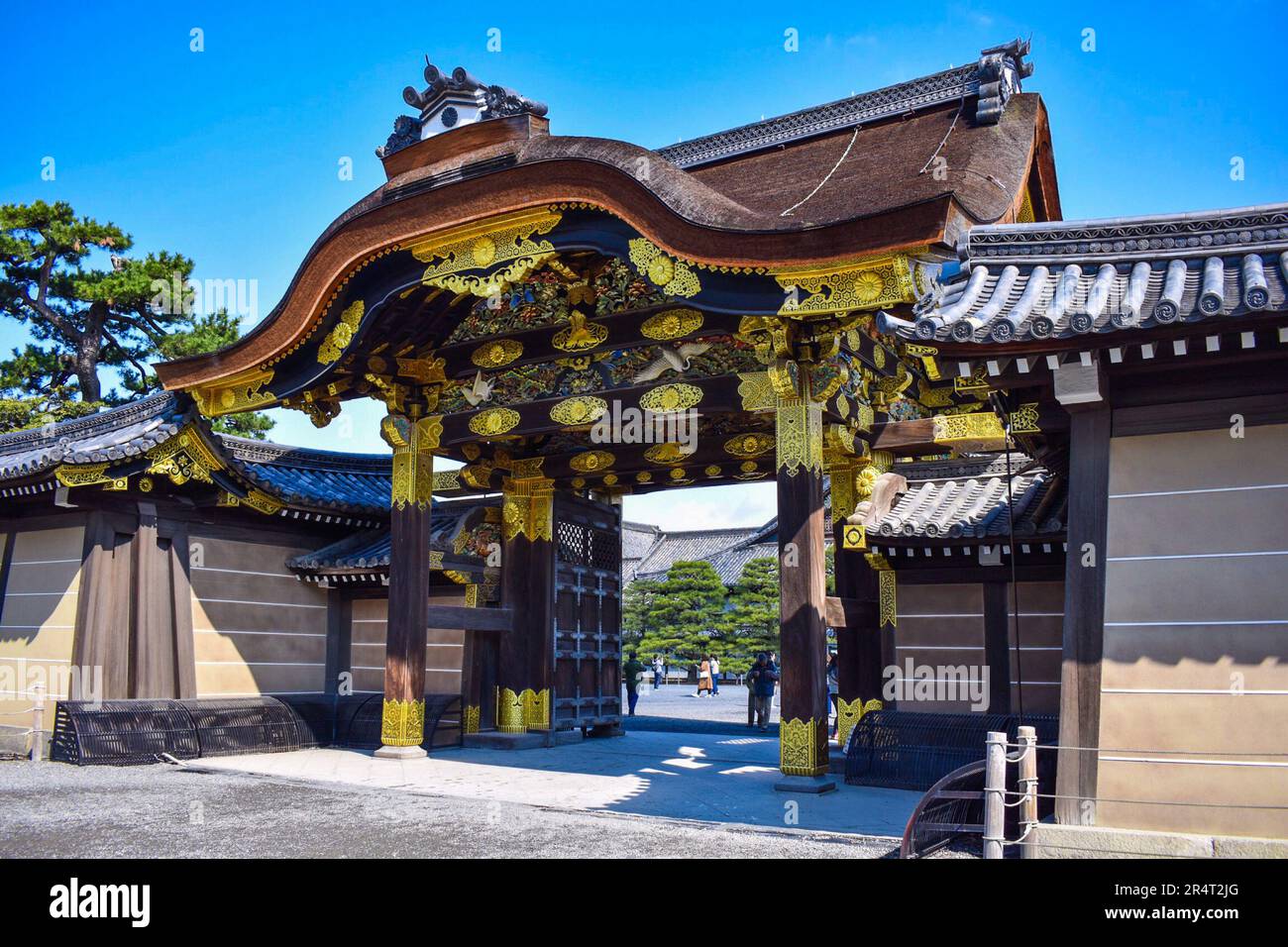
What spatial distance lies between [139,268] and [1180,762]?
24.9m

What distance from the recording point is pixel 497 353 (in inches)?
486

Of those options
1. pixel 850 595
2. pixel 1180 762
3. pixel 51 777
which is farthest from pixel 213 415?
pixel 1180 762

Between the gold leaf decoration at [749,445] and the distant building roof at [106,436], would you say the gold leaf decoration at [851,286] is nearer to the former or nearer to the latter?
the gold leaf decoration at [749,445]

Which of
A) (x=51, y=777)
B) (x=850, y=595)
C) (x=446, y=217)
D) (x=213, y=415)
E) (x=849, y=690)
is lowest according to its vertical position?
(x=51, y=777)

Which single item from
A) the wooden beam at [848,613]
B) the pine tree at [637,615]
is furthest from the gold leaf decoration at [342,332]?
the pine tree at [637,615]

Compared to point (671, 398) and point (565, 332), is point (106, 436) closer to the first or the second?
point (565, 332)

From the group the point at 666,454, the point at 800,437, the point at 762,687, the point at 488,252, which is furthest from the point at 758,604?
the point at 488,252

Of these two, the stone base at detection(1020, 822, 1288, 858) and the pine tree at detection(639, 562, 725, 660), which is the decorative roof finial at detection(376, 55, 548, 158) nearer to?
the stone base at detection(1020, 822, 1288, 858)

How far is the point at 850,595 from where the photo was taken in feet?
37.9

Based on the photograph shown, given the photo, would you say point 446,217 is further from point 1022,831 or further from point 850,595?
point 1022,831

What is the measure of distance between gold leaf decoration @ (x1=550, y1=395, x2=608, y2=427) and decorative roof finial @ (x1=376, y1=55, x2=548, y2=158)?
315cm

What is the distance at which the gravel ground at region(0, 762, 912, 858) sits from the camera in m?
6.89

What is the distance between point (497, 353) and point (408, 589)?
3112 mm

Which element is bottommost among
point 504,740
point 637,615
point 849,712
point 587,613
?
point 637,615
